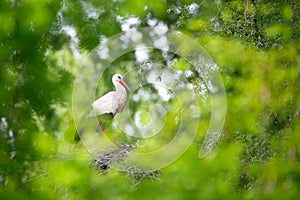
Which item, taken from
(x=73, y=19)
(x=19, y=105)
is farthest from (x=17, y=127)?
(x=73, y=19)

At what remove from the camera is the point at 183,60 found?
1.68 m

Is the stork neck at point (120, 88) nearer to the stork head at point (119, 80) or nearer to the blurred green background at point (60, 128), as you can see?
the stork head at point (119, 80)

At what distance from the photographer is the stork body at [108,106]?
97 centimetres

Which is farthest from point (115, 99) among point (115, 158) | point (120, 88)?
point (115, 158)

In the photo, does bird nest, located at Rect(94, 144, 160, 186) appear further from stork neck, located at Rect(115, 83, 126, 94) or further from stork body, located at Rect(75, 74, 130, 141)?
stork neck, located at Rect(115, 83, 126, 94)

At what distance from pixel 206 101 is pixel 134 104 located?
40 centimetres

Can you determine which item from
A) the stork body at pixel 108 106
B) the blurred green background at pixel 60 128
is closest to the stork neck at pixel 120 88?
the stork body at pixel 108 106

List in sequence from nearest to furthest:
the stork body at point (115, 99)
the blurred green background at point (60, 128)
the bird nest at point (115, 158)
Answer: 1. the blurred green background at point (60, 128)
2. the bird nest at point (115, 158)
3. the stork body at point (115, 99)

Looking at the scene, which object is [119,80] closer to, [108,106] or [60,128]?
[108,106]

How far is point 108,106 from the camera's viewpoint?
45.0 inches

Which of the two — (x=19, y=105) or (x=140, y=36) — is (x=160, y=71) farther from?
(x=19, y=105)

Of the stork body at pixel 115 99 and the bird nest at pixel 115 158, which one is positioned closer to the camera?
the bird nest at pixel 115 158

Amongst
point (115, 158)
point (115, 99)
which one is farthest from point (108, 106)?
point (115, 158)

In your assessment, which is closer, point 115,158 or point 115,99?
point 115,158
